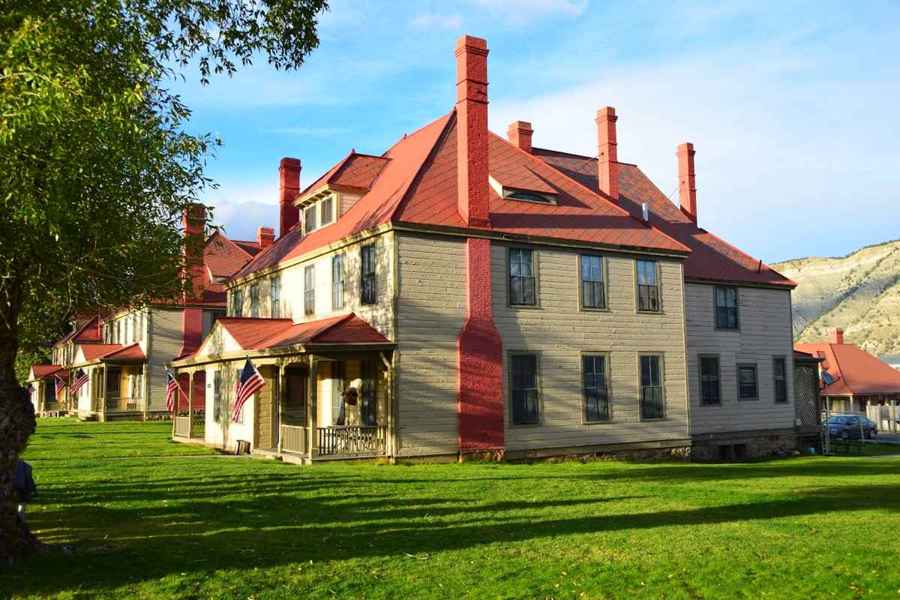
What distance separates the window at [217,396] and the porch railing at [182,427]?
130 centimetres

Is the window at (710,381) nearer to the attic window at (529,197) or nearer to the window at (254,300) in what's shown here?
the attic window at (529,197)

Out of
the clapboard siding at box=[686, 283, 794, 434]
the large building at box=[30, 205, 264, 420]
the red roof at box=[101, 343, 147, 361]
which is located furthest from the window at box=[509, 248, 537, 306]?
the red roof at box=[101, 343, 147, 361]

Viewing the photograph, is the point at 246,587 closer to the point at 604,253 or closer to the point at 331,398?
the point at 331,398

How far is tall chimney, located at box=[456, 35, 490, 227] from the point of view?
21.7 meters

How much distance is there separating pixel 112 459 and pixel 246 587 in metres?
14.0

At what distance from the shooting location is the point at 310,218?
87.7 feet

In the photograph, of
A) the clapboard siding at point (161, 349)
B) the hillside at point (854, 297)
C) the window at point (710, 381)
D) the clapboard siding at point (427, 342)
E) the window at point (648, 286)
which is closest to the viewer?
the clapboard siding at point (427, 342)

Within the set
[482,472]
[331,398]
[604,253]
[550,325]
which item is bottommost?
[482,472]

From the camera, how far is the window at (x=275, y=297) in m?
27.3

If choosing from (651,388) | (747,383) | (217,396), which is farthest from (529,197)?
(217,396)

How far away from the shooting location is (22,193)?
897cm

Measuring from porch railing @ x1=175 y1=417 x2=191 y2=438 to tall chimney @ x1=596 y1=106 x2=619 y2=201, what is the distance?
16.7 meters

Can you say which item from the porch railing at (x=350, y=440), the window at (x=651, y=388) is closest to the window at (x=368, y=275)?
the porch railing at (x=350, y=440)

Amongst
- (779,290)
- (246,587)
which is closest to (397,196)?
(246,587)
